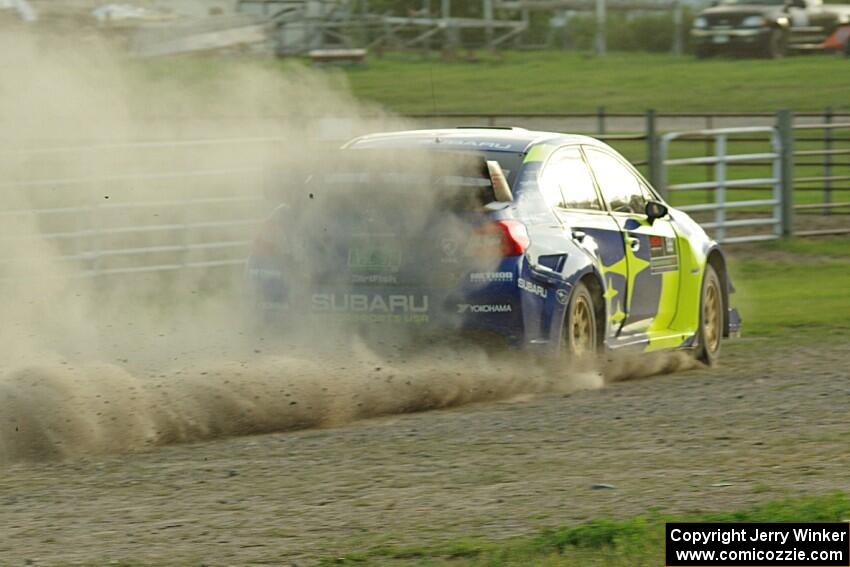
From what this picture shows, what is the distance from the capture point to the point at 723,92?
40719 millimetres

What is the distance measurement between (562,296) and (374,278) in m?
1.14

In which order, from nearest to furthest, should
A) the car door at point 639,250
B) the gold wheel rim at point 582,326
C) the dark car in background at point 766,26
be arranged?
the gold wheel rim at point 582,326
the car door at point 639,250
the dark car in background at point 766,26

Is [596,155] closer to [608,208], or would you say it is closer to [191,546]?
[608,208]

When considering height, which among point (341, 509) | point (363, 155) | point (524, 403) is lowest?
point (524, 403)

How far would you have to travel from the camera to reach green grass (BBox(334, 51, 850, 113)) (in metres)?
38.6

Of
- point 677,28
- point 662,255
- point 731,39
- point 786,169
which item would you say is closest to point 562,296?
point 662,255

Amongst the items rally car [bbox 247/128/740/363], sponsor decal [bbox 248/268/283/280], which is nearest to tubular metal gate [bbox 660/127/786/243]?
rally car [bbox 247/128/740/363]

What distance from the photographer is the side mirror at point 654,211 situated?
1066 centimetres

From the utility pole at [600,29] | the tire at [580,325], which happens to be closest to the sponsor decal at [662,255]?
the tire at [580,325]

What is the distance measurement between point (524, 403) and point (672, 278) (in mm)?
2337

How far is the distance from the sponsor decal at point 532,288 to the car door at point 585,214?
557 mm

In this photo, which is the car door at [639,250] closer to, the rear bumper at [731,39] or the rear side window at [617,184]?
the rear side window at [617,184]

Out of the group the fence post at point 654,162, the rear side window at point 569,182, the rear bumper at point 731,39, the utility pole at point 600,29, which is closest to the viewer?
the rear side window at point 569,182

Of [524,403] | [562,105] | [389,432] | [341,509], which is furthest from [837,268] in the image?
[562,105]
